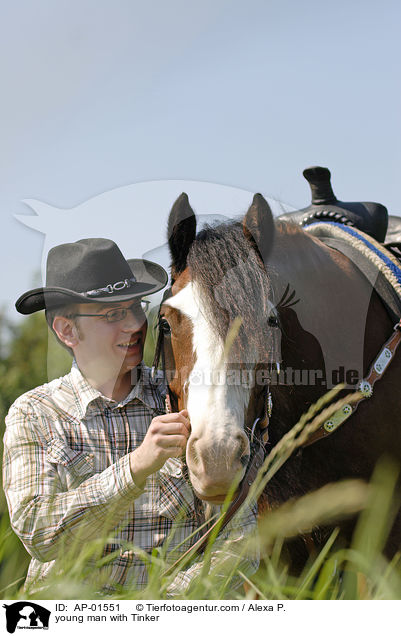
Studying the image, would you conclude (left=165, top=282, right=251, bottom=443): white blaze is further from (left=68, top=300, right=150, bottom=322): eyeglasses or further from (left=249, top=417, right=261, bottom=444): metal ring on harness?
(left=68, top=300, right=150, bottom=322): eyeglasses

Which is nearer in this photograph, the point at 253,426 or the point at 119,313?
the point at 253,426

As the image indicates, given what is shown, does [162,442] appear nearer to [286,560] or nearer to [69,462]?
[69,462]

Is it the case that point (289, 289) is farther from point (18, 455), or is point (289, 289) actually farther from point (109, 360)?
point (18, 455)

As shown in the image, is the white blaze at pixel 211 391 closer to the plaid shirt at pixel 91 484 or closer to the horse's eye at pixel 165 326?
the horse's eye at pixel 165 326

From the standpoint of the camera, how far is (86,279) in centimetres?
256

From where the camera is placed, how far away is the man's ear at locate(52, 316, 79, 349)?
258 centimetres

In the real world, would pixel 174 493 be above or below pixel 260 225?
below

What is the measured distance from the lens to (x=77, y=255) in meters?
2.64

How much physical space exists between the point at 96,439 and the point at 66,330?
1.58 ft

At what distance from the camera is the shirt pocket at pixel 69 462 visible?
2.34 metres

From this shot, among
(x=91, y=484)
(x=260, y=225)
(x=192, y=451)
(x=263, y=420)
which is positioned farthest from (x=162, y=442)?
(x=260, y=225)

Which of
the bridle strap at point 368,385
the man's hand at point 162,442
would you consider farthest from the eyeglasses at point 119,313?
the bridle strap at point 368,385
